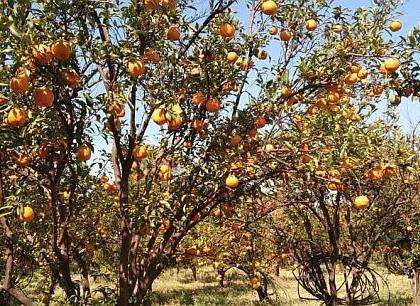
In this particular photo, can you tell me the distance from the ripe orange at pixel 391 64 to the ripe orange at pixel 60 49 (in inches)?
86.4

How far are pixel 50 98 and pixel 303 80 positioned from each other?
1.86m

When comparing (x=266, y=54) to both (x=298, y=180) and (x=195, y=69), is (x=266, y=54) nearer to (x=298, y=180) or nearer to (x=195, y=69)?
(x=195, y=69)

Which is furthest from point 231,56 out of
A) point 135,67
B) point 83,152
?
point 83,152

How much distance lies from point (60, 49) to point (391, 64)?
224cm

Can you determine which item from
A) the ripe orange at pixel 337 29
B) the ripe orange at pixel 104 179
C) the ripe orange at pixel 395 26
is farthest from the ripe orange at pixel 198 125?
the ripe orange at pixel 395 26

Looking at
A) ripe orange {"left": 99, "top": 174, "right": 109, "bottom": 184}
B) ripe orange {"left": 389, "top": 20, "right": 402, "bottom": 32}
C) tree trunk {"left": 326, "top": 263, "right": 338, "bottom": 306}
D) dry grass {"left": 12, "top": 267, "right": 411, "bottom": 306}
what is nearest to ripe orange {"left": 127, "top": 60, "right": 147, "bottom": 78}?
ripe orange {"left": 99, "top": 174, "right": 109, "bottom": 184}

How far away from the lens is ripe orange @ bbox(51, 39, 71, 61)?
7.93ft

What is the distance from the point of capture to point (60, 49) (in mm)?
2428

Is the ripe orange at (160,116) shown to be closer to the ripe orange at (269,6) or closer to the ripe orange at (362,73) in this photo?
the ripe orange at (269,6)

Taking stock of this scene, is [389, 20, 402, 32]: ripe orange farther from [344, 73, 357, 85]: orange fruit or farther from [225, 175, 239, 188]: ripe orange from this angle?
[225, 175, 239, 188]: ripe orange

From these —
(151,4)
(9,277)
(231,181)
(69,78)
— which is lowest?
(9,277)

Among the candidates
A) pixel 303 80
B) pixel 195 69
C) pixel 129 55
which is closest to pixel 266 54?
pixel 303 80

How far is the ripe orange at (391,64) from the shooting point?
10.5ft

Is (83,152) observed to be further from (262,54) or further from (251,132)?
(262,54)
